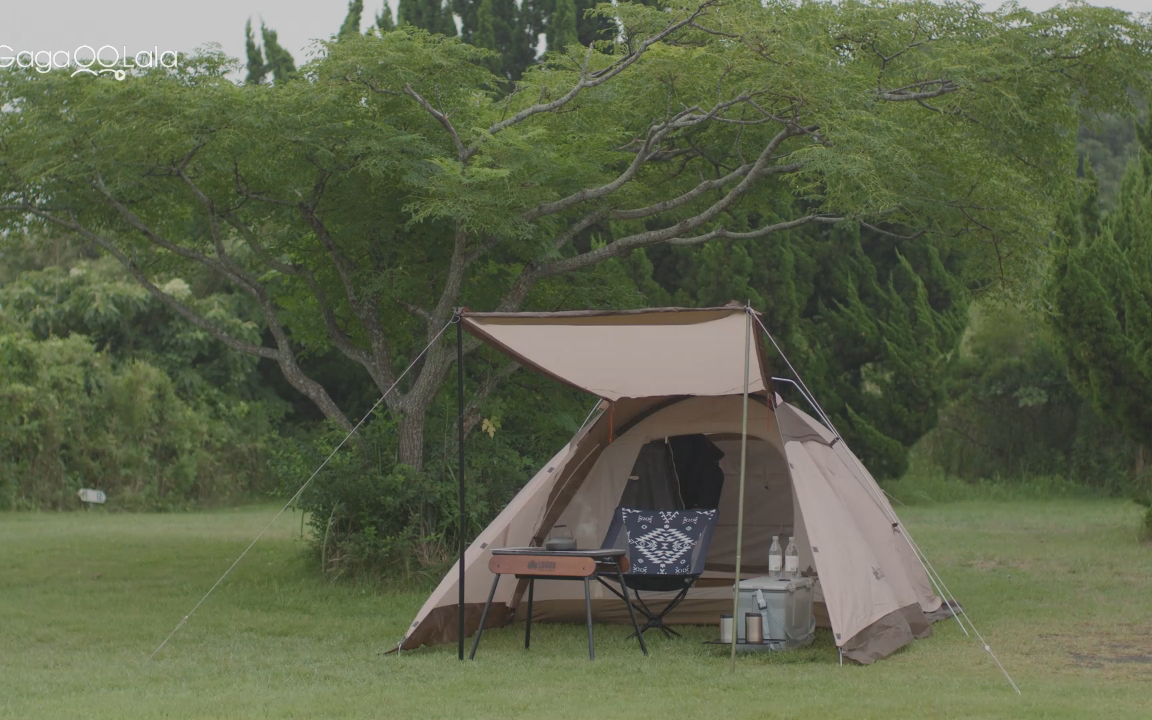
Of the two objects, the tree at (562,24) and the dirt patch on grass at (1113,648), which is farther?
the tree at (562,24)

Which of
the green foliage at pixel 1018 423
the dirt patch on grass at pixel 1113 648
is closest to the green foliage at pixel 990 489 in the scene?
the green foliage at pixel 1018 423

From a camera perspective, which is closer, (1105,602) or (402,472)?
(1105,602)

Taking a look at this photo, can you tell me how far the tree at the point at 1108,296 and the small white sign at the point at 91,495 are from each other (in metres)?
11.9

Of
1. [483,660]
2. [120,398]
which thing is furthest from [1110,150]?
[483,660]

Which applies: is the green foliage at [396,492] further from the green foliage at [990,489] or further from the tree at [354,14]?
the tree at [354,14]

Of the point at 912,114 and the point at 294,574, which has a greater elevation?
the point at 912,114

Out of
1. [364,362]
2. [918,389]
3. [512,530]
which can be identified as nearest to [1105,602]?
[512,530]

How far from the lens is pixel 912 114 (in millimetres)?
9297

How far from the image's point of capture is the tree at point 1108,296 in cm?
1209

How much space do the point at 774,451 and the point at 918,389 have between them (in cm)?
951

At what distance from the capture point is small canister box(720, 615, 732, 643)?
681cm

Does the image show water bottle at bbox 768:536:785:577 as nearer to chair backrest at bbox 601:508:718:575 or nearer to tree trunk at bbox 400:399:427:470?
chair backrest at bbox 601:508:718:575

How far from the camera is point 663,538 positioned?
7.58 metres

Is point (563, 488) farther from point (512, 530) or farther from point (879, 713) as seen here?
point (879, 713)
